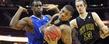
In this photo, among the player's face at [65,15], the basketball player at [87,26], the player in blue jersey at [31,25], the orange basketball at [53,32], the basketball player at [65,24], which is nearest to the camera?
the orange basketball at [53,32]

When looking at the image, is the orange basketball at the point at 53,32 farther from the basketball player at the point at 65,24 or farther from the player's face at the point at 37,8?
the player's face at the point at 37,8

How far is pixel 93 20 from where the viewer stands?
15.3ft

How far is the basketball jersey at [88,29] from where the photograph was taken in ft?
15.2

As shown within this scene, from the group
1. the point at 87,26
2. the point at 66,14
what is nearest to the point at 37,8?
the point at 87,26

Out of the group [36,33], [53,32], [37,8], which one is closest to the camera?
[53,32]

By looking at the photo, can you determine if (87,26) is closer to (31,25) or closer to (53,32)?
(31,25)

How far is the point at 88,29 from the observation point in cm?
468

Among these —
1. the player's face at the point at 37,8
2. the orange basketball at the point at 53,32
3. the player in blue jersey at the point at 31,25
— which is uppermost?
the player's face at the point at 37,8

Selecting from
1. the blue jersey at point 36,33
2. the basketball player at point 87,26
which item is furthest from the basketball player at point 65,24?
the basketball player at point 87,26

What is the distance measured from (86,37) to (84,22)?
0.78ft

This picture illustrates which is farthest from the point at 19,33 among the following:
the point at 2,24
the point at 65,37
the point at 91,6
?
the point at 65,37

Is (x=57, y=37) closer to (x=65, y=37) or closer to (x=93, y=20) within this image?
(x=65, y=37)

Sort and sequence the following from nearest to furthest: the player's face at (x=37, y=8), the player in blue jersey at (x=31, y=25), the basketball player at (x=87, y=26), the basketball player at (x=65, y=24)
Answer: the basketball player at (x=65, y=24) < the player in blue jersey at (x=31, y=25) < the player's face at (x=37, y=8) < the basketball player at (x=87, y=26)

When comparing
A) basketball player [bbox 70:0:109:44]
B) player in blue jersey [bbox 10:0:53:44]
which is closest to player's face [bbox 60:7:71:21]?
player in blue jersey [bbox 10:0:53:44]
